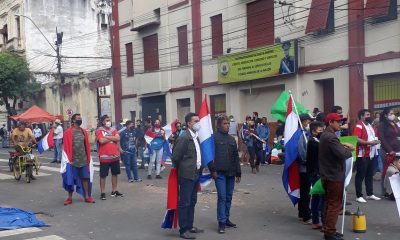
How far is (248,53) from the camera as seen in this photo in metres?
20.6

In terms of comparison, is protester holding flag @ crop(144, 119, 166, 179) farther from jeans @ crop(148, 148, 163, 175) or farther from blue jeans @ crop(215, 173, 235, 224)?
blue jeans @ crop(215, 173, 235, 224)

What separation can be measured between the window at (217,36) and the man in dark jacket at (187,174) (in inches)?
614

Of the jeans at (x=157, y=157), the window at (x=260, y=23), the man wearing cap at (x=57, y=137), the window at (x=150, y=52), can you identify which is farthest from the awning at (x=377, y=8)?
the window at (x=150, y=52)

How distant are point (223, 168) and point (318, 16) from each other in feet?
37.0

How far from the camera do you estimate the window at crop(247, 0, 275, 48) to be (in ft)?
66.7

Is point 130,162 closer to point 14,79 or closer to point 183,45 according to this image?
point 183,45

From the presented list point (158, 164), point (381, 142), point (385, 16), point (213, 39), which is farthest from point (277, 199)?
point (213, 39)

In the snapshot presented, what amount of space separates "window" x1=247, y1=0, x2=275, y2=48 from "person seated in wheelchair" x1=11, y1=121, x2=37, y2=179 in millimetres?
10179

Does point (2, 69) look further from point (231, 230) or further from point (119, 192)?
point (231, 230)

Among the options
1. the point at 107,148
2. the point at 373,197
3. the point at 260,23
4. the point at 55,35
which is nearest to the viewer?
the point at 373,197

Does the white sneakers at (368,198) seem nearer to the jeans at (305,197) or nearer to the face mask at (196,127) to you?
the jeans at (305,197)

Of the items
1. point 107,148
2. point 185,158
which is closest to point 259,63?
point 107,148

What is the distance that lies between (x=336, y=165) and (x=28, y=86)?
116 feet

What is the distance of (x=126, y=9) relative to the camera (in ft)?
96.3
